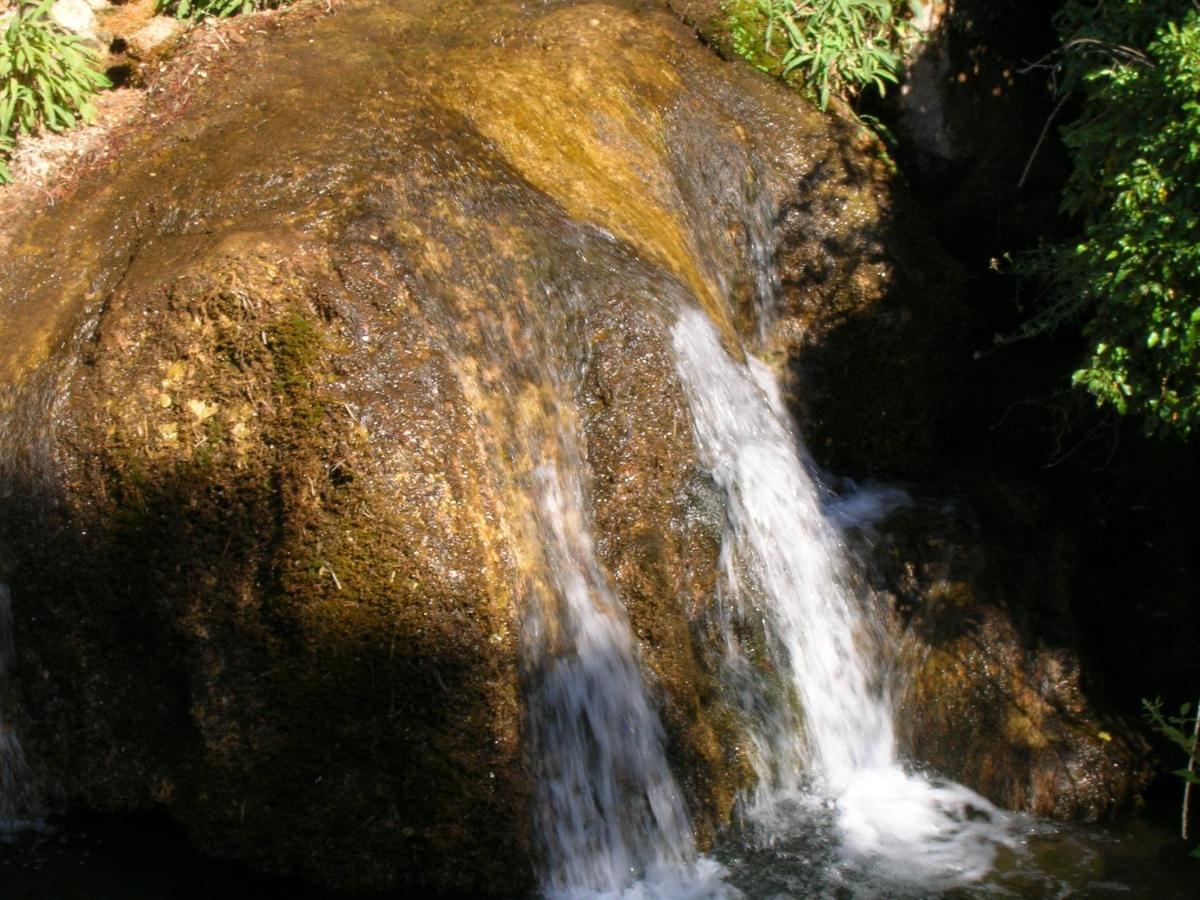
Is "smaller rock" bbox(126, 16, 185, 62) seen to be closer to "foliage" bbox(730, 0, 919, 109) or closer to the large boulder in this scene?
the large boulder

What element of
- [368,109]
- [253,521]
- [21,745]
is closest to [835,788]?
[253,521]

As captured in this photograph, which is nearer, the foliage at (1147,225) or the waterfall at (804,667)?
the foliage at (1147,225)

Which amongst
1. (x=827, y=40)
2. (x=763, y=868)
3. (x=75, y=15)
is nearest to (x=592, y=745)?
(x=763, y=868)

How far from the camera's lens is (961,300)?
23.7ft

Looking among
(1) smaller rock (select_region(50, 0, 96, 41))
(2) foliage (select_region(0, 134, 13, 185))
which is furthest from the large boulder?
(1) smaller rock (select_region(50, 0, 96, 41))

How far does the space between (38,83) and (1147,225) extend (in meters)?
5.60

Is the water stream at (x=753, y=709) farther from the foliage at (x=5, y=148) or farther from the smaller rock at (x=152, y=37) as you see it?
the smaller rock at (x=152, y=37)

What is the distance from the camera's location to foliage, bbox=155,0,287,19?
7.38 meters

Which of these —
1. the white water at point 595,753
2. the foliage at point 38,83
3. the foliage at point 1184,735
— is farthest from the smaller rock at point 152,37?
the foliage at point 1184,735

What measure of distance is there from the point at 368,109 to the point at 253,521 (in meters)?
2.22

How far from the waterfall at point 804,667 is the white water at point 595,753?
571mm

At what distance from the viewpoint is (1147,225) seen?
4.74m

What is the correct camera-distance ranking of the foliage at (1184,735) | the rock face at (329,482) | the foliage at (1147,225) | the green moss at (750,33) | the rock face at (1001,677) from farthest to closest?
the green moss at (750,33) → the rock face at (1001,677) → the foliage at (1147,225) → the rock face at (329,482) → the foliage at (1184,735)

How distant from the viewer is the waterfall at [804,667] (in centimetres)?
525
